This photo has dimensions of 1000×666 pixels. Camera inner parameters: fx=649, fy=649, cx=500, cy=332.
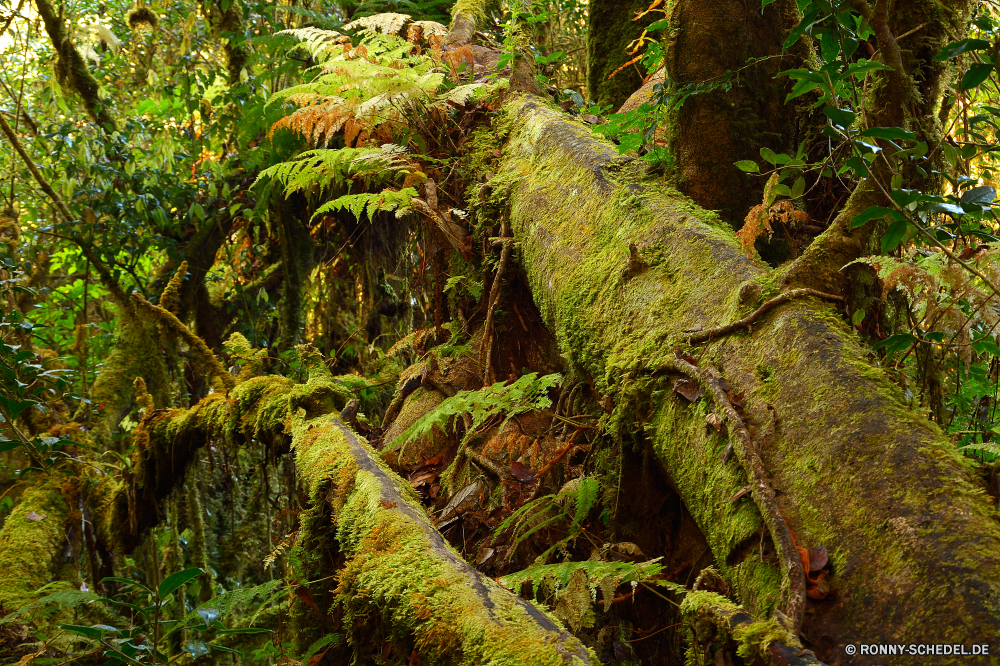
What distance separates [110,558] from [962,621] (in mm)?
4820

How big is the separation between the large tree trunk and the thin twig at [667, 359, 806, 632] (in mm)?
37

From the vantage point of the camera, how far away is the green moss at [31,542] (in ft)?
11.4

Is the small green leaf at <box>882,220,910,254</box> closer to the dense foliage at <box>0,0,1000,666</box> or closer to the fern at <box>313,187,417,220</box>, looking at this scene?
the dense foliage at <box>0,0,1000,666</box>

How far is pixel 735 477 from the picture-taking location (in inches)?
64.8

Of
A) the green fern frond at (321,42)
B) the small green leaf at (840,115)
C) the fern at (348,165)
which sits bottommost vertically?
the small green leaf at (840,115)

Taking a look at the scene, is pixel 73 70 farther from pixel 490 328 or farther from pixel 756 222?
pixel 756 222

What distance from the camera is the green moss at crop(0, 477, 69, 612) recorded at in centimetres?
347

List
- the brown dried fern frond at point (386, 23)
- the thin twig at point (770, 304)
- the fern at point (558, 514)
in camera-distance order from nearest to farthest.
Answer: the thin twig at point (770, 304) → the fern at point (558, 514) → the brown dried fern frond at point (386, 23)

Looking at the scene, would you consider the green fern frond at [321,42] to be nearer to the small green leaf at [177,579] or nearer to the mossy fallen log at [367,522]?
the mossy fallen log at [367,522]

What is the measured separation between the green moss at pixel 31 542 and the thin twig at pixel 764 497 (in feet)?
11.7

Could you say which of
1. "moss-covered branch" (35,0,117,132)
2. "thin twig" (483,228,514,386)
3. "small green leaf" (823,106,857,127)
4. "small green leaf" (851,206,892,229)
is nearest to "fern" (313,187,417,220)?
"thin twig" (483,228,514,386)

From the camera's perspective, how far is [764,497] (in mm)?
1508

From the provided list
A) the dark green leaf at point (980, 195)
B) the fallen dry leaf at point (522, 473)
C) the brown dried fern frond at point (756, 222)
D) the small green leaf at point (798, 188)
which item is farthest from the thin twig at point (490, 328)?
the dark green leaf at point (980, 195)

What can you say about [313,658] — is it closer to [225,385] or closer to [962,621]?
[962,621]
